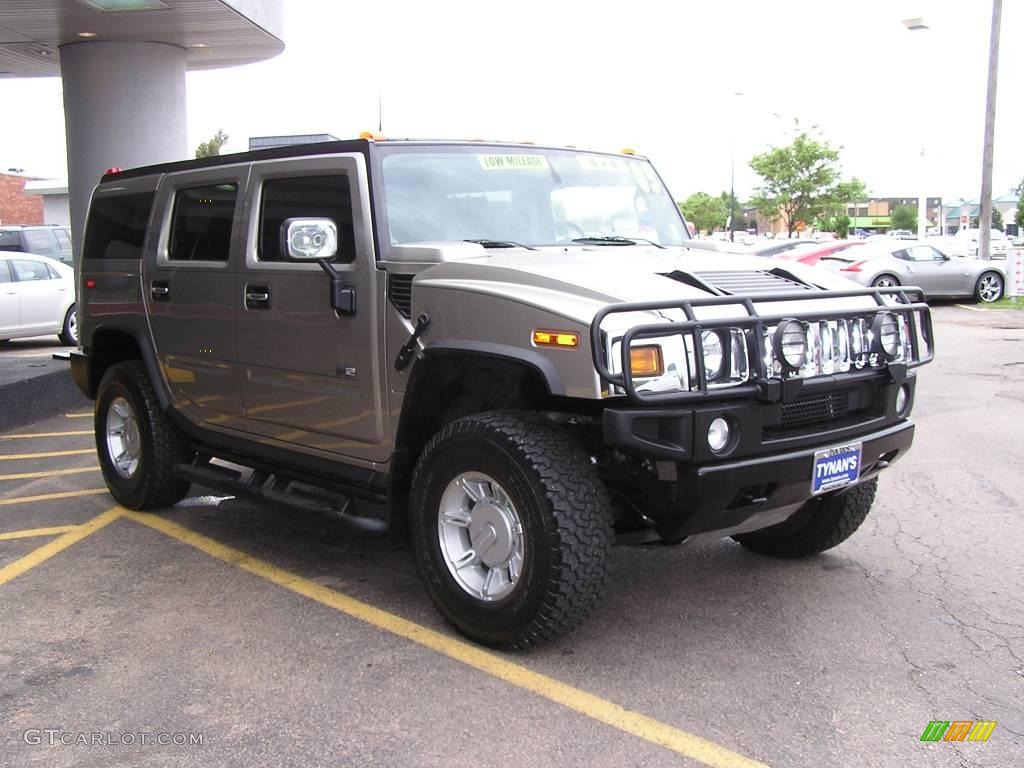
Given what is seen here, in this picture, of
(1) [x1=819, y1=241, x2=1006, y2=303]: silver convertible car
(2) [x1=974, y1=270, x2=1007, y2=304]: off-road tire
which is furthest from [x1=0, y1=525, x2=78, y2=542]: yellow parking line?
(2) [x1=974, y1=270, x2=1007, y2=304]: off-road tire

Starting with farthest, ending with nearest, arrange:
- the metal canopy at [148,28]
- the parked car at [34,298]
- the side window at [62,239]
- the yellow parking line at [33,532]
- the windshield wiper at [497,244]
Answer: the side window at [62,239]
the parked car at [34,298]
the metal canopy at [148,28]
the yellow parking line at [33,532]
the windshield wiper at [497,244]

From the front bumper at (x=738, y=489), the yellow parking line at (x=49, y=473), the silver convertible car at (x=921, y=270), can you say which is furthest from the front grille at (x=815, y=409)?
the silver convertible car at (x=921, y=270)

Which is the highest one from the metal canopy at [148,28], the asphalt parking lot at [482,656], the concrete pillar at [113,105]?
the metal canopy at [148,28]

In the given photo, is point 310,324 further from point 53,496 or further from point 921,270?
point 921,270

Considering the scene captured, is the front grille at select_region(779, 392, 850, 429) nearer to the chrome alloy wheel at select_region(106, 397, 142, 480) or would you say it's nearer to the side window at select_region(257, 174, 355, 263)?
the side window at select_region(257, 174, 355, 263)

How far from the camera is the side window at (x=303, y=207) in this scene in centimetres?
447

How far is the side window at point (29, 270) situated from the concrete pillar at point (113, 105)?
10.6 ft

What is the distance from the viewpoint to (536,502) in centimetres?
360

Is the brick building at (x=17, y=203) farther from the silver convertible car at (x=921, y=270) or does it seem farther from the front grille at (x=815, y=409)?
the front grille at (x=815, y=409)

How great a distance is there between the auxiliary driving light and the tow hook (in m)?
1.24

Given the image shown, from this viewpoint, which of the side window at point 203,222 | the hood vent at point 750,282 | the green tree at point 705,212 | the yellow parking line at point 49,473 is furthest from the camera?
the green tree at point 705,212

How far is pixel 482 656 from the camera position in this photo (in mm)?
3926

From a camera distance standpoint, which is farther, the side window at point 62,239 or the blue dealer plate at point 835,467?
the side window at point 62,239

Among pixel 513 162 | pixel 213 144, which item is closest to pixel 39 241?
pixel 513 162
